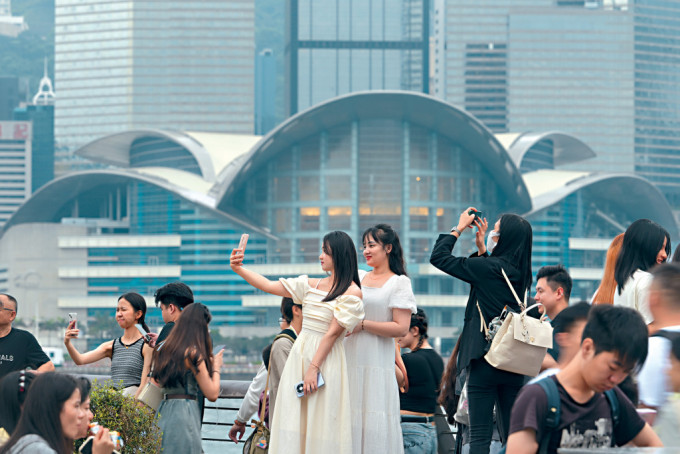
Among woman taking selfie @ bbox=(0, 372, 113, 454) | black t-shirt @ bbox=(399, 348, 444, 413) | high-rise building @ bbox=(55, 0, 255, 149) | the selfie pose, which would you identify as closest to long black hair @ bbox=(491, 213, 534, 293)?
black t-shirt @ bbox=(399, 348, 444, 413)

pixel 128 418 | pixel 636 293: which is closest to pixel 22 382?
pixel 128 418

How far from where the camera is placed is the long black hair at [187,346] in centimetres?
404

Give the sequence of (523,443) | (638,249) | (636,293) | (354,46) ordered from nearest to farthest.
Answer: (523,443) < (636,293) < (638,249) < (354,46)

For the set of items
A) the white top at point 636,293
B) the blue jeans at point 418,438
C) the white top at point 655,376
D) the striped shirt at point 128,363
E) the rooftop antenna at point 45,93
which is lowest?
the blue jeans at point 418,438

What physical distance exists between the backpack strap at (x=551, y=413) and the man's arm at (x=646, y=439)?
25cm

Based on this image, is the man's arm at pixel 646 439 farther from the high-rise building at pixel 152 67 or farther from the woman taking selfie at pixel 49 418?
the high-rise building at pixel 152 67

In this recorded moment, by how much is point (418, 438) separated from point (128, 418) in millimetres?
1352

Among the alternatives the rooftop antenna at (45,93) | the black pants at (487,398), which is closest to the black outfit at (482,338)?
the black pants at (487,398)

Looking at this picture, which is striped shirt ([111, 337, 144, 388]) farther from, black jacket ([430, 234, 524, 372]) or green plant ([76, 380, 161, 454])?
black jacket ([430, 234, 524, 372])

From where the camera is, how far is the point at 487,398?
393 centimetres

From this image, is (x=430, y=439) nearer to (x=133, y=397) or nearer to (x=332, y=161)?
(x=133, y=397)

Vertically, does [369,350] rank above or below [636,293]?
below

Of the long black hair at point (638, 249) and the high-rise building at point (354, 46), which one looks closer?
the long black hair at point (638, 249)

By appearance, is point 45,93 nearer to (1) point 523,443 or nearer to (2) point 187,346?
(2) point 187,346
